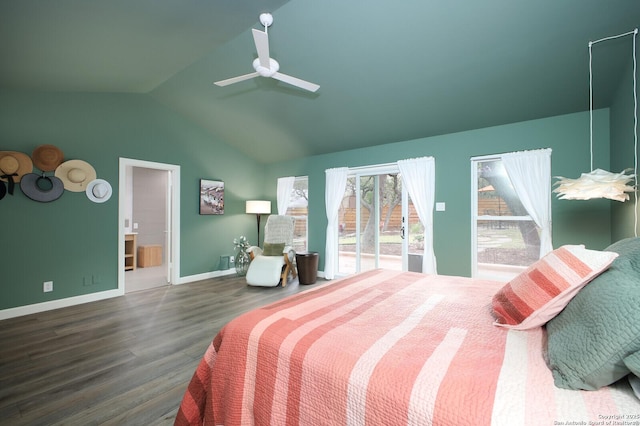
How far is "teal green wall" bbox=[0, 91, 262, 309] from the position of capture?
10.6ft

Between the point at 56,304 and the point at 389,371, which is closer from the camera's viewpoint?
the point at 389,371

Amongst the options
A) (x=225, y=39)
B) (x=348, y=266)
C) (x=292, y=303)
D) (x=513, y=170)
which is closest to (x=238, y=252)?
(x=348, y=266)

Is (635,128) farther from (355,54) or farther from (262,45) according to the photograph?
(262,45)

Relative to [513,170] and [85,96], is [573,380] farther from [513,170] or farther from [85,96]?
[85,96]

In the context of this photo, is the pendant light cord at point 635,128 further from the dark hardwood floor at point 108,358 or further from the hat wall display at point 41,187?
the hat wall display at point 41,187

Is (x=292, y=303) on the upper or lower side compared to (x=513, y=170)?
lower

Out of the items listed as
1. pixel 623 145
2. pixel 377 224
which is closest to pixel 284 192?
pixel 377 224

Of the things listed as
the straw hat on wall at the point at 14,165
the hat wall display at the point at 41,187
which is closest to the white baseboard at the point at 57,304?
the hat wall display at the point at 41,187

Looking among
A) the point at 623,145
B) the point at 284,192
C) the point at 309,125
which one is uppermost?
the point at 309,125

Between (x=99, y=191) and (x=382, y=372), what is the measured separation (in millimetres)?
4576

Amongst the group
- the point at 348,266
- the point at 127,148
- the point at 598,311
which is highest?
the point at 127,148

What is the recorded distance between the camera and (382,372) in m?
0.87

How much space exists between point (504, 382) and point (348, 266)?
171 inches

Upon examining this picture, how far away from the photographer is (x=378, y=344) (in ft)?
3.42
